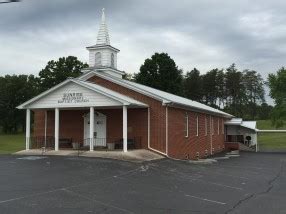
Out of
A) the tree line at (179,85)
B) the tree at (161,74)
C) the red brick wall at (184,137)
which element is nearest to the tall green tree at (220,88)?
the tree line at (179,85)

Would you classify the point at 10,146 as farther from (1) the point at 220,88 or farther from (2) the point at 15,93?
(1) the point at 220,88

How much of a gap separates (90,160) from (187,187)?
7.95 m

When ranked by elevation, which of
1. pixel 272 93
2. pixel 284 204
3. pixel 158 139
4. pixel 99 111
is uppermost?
pixel 272 93

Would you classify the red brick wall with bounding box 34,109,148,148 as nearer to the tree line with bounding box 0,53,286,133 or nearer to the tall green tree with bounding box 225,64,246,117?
the tree line with bounding box 0,53,286,133

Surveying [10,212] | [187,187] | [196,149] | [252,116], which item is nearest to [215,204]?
[187,187]

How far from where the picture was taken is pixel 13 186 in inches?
588

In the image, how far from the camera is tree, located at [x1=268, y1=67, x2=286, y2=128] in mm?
69125

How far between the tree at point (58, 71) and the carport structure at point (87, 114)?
147ft

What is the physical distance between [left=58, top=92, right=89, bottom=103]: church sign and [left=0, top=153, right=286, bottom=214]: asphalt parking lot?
536cm

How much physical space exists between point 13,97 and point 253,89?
61603 millimetres

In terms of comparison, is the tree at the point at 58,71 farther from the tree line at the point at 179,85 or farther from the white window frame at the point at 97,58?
the white window frame at the point at 97,58

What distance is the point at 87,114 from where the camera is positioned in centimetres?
3111

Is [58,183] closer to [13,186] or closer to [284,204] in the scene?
[13,186]

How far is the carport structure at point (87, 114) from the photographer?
26.8 m
